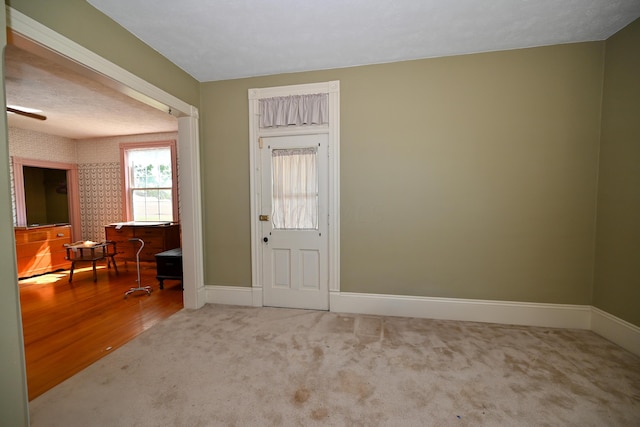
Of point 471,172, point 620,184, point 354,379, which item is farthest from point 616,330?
point 354,379

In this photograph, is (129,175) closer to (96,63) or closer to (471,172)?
(96,63)

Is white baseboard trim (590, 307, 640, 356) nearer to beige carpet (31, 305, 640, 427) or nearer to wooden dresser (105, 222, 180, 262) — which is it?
beige carpet (31, 305, 640, 427)

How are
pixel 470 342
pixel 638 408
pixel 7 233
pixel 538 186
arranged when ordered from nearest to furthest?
pixel 7 233 → pixel 638 408 → pixel 470 342 → pixel 538 186

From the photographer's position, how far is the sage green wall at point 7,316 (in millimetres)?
1234

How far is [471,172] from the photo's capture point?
9.36 feet

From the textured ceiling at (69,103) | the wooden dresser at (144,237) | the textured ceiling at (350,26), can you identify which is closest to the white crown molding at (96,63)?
the textured ceiling at (69,103)

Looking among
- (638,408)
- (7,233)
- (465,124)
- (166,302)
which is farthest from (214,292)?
(638,408)

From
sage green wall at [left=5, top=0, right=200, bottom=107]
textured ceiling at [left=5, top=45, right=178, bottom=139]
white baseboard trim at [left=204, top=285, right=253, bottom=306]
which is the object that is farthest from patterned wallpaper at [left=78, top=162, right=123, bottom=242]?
sage green wall at [left=5, top=0, right=200, bottom=107]

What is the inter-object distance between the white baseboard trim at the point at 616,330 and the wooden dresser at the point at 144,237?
256 inches

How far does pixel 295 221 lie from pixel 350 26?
2084mm

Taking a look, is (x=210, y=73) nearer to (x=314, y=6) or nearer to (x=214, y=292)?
(x=314, y=6)

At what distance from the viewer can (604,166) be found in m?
2.57

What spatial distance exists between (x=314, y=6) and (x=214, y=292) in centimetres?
334

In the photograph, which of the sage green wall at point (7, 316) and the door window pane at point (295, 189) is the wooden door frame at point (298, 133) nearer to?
the door window pane at point (295, 189)
